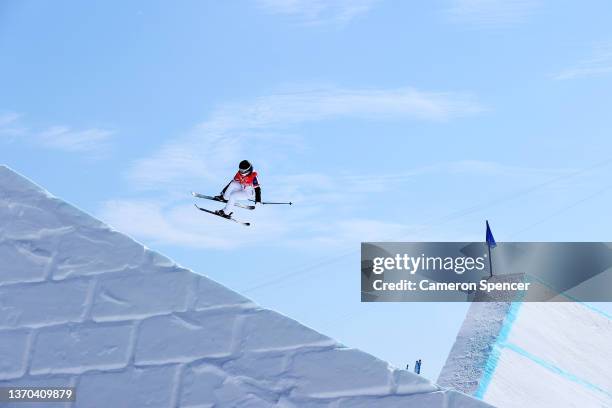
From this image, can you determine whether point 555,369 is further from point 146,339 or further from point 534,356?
point 146,339

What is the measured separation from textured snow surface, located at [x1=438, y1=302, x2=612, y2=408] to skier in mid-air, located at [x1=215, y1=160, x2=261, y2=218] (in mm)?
4468

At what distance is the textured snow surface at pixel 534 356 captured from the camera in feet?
27.3

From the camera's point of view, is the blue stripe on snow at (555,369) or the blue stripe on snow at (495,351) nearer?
the blue stripe on snow at (495,351)

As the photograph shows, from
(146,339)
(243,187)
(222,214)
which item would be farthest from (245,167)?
(146,339)

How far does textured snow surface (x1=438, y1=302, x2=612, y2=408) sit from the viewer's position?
328 inches

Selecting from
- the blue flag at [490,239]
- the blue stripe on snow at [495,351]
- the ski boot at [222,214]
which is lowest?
the blue stripe on snow at [495,351]

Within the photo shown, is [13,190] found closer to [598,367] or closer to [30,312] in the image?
[30,312]

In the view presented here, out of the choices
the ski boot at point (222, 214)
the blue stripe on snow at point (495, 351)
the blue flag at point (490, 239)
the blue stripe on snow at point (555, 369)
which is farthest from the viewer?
the blue flag at point (490, 239)

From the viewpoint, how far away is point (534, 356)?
9.73 meters

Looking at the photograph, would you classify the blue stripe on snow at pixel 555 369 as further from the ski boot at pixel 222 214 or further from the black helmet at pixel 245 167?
the ski boot at pixel 222 214

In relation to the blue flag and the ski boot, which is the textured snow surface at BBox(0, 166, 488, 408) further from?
the blue flag

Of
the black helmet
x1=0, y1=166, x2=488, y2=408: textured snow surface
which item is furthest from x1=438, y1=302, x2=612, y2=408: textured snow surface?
x1=0, y1=166, x2=488, y2=408: textured snow surface

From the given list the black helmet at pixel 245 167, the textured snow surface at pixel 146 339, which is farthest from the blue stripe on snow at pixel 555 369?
the textured snow surface at pixel 146 339

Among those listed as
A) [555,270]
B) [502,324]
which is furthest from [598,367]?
[555,270]
